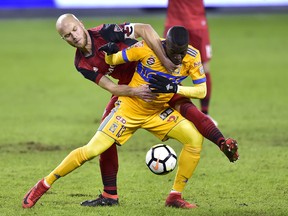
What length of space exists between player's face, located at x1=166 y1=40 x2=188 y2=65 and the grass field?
1460mm

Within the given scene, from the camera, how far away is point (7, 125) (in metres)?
14.1

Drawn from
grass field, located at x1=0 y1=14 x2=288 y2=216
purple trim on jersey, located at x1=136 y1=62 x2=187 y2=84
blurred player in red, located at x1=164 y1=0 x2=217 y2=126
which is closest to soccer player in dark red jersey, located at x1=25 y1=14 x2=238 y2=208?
purple trim on jersey, located at x1=136 y1=62 x2=187 y2=84

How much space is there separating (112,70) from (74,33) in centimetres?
59

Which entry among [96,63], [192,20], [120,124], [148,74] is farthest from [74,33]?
[192,20]

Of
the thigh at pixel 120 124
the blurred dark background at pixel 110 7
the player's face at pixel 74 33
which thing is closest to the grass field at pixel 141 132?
the blurred dark background at pixel 110 7

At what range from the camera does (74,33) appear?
824 cm

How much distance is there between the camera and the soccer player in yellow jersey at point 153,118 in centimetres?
809

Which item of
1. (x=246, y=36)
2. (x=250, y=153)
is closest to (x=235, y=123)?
(x=250, y=153)

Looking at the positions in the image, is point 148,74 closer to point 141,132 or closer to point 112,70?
point 112,70

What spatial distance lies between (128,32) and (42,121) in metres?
6.32

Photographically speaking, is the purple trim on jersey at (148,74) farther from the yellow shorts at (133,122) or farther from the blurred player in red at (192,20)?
the blurred player in red at (192,20)

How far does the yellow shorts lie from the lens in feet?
27.1

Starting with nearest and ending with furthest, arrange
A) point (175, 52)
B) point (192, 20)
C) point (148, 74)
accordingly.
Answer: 1. point (175, 52)
2. point (148, 74)
3. point (192, 20)

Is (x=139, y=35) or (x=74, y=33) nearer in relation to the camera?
(x=74, y=33)
